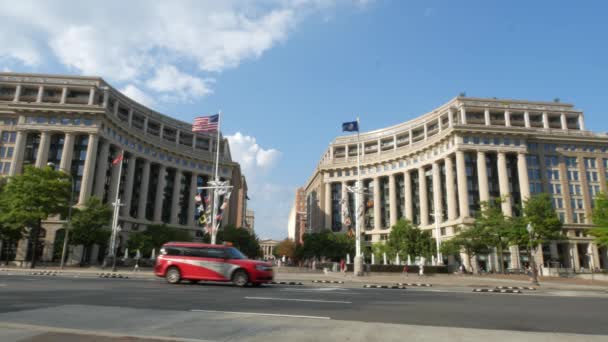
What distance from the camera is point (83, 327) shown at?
25.0 ft

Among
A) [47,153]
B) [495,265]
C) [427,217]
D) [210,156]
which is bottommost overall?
[495,265]

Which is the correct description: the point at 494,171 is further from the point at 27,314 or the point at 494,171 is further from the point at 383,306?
the point at 27,314

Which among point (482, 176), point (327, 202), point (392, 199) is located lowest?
point (392, 199)

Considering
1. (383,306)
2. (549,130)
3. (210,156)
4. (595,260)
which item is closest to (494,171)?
(549,130)

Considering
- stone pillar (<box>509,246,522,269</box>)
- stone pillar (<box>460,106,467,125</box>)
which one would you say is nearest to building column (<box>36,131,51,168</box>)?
stone pillar (<box>460,106,467,125</box>)

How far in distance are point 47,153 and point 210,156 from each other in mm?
44230

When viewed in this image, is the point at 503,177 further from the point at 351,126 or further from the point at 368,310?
the point at 368,310

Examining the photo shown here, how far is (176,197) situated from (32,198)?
181ft

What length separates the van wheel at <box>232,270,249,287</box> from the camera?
19578 mm

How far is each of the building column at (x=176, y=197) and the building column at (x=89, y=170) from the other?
2726 cm

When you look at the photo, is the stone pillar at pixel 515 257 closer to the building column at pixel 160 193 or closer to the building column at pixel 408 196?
the building column at pixel 408 196

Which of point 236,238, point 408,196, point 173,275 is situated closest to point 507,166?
point 408,196

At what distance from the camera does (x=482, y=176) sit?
82812 mm

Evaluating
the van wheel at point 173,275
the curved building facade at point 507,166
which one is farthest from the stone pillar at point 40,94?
the van wheel at point 173,275
